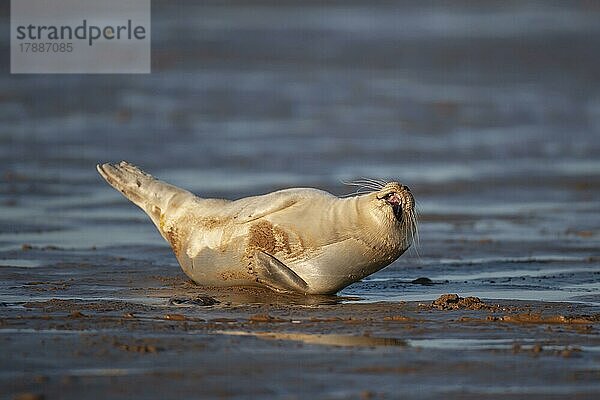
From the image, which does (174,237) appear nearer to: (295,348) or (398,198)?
(398,198)

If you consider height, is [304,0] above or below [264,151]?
above

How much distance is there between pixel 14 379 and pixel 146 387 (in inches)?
22.8

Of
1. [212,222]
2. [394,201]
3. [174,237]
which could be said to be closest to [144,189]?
[174,237]

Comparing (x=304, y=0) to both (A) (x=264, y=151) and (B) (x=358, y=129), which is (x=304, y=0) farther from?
(A) (x=264, y=151)

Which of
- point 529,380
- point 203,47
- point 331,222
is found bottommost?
point 529,380

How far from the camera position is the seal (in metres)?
8.30

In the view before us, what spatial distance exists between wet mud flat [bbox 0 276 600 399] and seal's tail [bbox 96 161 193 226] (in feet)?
3.30

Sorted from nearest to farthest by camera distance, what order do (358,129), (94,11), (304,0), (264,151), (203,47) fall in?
1. (264,151)
2. (358,129)
3. (203,47)
4. (94,11)
5. (304,0)

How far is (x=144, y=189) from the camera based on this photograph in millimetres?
9344

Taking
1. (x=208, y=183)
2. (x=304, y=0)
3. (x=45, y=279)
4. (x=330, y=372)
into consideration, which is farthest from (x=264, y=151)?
(x=304, y=0)

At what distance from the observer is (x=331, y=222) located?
8.45m

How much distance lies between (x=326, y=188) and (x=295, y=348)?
6.59 metres

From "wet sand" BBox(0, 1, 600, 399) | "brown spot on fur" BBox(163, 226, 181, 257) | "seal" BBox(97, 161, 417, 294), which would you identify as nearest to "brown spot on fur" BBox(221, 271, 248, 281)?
"seal" BBox(97, 161, 417, 294)

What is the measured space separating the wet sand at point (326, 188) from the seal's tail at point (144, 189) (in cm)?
44
